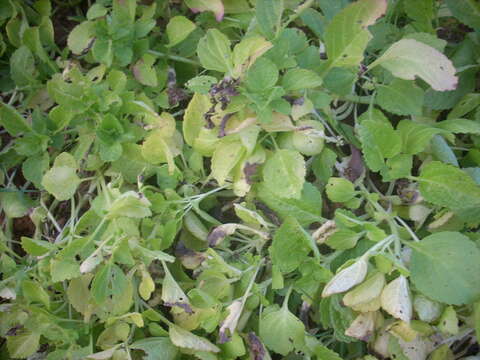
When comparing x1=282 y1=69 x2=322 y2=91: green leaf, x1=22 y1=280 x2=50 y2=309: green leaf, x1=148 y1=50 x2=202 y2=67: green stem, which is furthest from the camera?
x1=148 y1=50 x2=202 y2=67: green stem

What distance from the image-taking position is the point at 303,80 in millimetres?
915

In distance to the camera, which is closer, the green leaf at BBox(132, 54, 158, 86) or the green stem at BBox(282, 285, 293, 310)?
the green stem at BBox(282, 285, 293, 310)

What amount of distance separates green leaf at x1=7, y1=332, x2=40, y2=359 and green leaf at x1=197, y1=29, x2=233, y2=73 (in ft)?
2.13


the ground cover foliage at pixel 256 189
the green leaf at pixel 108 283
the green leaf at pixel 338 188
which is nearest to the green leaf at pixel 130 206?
the ground cover foliage at pixel 256 189

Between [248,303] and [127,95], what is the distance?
48 cm

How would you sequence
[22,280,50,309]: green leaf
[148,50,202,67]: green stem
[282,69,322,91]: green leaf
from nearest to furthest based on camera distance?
1. [282,69,322,91]: green leaf
2. [22,280,50,309]: green leaf
3. [148,50,202,67]: green stem

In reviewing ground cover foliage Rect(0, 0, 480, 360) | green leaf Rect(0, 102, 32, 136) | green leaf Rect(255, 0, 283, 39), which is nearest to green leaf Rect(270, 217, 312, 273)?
ground cover foliage Rect(0, 0, 480, 360)

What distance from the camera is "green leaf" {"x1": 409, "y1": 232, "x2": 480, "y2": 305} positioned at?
2.65 feet

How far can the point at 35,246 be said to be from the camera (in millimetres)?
972

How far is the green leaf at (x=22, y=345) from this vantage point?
3.39ft

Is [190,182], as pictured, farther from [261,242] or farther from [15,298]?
[15,298]

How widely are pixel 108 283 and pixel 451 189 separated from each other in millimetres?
626

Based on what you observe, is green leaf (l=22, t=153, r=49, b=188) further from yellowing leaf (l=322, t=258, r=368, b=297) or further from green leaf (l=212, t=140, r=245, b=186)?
yellowing leaf (l=322, t=258, r=368, b=297)

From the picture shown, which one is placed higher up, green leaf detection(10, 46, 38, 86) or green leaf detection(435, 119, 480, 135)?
green leaf detection(435, 119, 480, 135)
